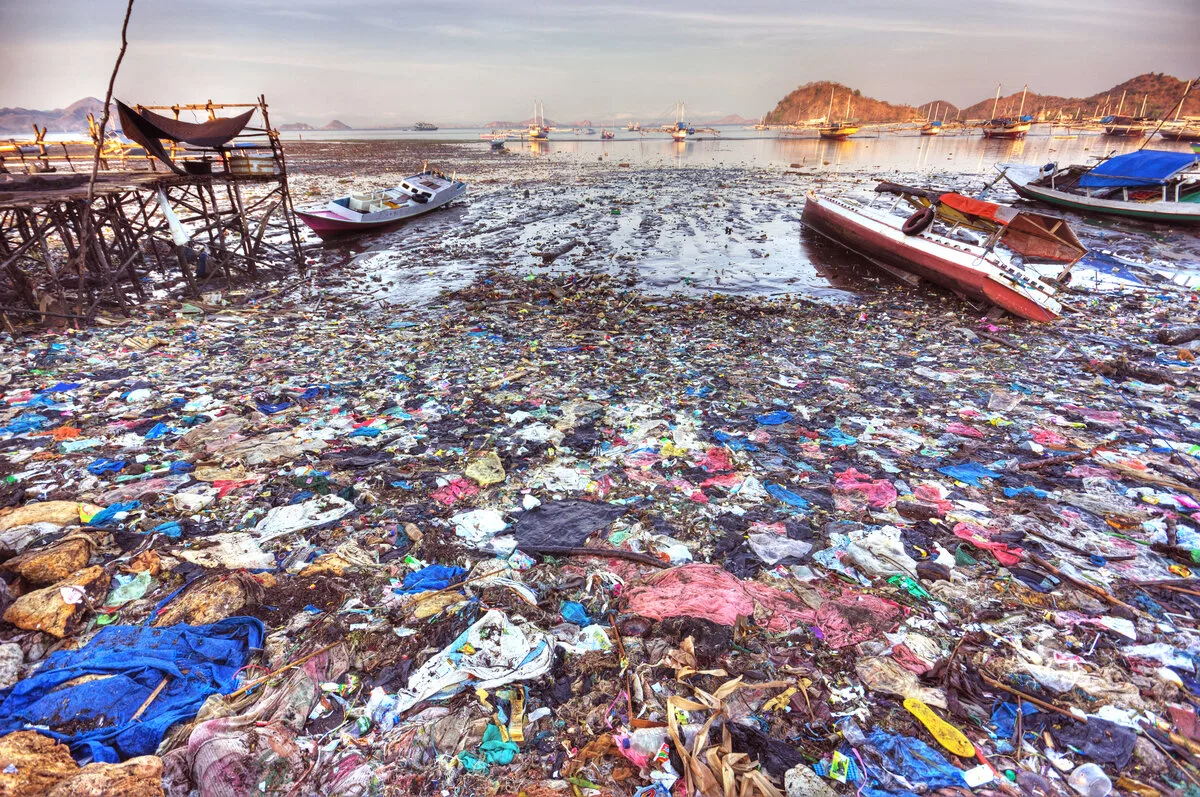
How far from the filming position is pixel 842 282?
13.9 meters

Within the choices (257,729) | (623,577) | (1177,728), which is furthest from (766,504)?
(257,729)

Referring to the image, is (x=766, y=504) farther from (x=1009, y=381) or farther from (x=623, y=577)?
(x=1009, y=381)

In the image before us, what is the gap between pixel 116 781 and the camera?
7.73 ft

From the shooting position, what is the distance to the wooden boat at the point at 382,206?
17531mm

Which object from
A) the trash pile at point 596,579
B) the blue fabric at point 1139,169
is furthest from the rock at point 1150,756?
the blue fabric at point 1139,169

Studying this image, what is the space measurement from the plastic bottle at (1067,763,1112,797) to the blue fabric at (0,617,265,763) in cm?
475

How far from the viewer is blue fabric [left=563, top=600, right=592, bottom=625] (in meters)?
3.65

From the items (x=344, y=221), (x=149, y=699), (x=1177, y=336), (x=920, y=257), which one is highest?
(x=344, y=221)

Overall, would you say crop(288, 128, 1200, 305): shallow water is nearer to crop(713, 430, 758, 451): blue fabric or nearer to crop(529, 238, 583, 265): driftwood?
crop(529, 238, 583, 265): driftwood

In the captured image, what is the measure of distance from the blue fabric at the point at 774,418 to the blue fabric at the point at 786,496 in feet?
4.55

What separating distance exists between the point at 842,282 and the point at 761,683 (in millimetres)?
13268

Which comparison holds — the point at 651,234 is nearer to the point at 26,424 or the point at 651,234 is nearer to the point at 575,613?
the point at 26,424

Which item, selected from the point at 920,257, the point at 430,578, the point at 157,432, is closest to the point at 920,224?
the point at 920,257

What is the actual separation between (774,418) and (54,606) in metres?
6.84
